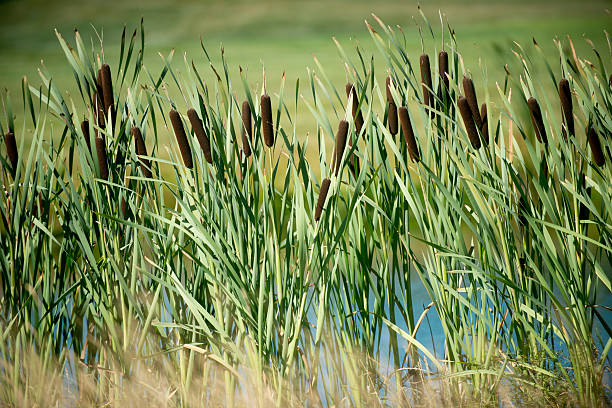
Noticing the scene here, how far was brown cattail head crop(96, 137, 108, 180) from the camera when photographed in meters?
0.65

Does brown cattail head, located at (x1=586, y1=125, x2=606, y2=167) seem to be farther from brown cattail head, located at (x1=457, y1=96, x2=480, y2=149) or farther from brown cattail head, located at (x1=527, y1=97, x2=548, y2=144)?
brown cattail head, located at (x1=457, y1=96, x2=480, y2=149)

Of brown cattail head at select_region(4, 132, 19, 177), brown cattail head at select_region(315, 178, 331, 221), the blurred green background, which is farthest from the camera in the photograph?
the blurred green background

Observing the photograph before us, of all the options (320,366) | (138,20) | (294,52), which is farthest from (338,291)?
(138,20)

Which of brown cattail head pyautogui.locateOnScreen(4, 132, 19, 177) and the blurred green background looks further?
the blurred green background

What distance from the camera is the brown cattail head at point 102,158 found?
65 cm

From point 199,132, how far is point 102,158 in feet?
0.52

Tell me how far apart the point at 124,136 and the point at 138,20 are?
0.72 m

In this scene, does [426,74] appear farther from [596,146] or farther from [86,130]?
[86,130]

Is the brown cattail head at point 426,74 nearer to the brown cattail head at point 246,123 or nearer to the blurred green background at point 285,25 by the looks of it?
the brown cattail head at point 246,123

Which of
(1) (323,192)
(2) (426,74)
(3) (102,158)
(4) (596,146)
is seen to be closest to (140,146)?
(3) (102,158)

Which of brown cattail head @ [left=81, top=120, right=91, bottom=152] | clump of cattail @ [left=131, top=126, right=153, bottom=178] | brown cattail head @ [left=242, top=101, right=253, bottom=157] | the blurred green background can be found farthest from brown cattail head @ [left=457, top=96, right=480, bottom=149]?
the blurred green background

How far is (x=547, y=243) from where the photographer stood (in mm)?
660

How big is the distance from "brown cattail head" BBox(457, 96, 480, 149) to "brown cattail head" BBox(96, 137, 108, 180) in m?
0.47

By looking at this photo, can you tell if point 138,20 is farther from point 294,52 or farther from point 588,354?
point 588,354
